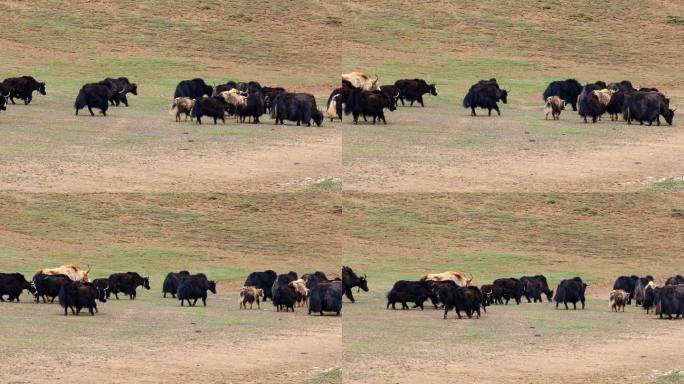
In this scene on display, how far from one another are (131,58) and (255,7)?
38.0 feet

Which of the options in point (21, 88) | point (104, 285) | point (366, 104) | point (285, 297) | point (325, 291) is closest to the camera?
point (325, 291)

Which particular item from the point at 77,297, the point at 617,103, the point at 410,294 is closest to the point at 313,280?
the point at 410,294

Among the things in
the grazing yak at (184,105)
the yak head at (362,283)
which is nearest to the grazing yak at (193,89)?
the grazing yak at (184,105)

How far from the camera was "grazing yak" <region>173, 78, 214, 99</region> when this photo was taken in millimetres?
41969

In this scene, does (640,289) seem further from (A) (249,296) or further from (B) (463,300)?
(A) (249,296)

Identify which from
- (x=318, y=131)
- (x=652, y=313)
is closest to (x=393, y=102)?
(x=318, y=131)

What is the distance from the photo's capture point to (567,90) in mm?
41938

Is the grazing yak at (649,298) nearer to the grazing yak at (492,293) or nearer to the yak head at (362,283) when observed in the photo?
the grazing yak at (492,293)

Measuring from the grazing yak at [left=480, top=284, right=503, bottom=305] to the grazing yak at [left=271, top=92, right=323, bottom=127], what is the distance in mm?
5432

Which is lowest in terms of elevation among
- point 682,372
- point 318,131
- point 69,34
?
point 682,372

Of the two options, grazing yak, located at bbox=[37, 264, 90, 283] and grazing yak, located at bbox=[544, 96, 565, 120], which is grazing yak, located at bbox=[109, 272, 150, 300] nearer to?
grazing yak, located at bbox=[37, 264, 90, 283]

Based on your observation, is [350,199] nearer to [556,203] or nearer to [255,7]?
[556,203]

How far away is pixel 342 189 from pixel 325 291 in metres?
13.5

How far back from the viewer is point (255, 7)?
68.1 meters
